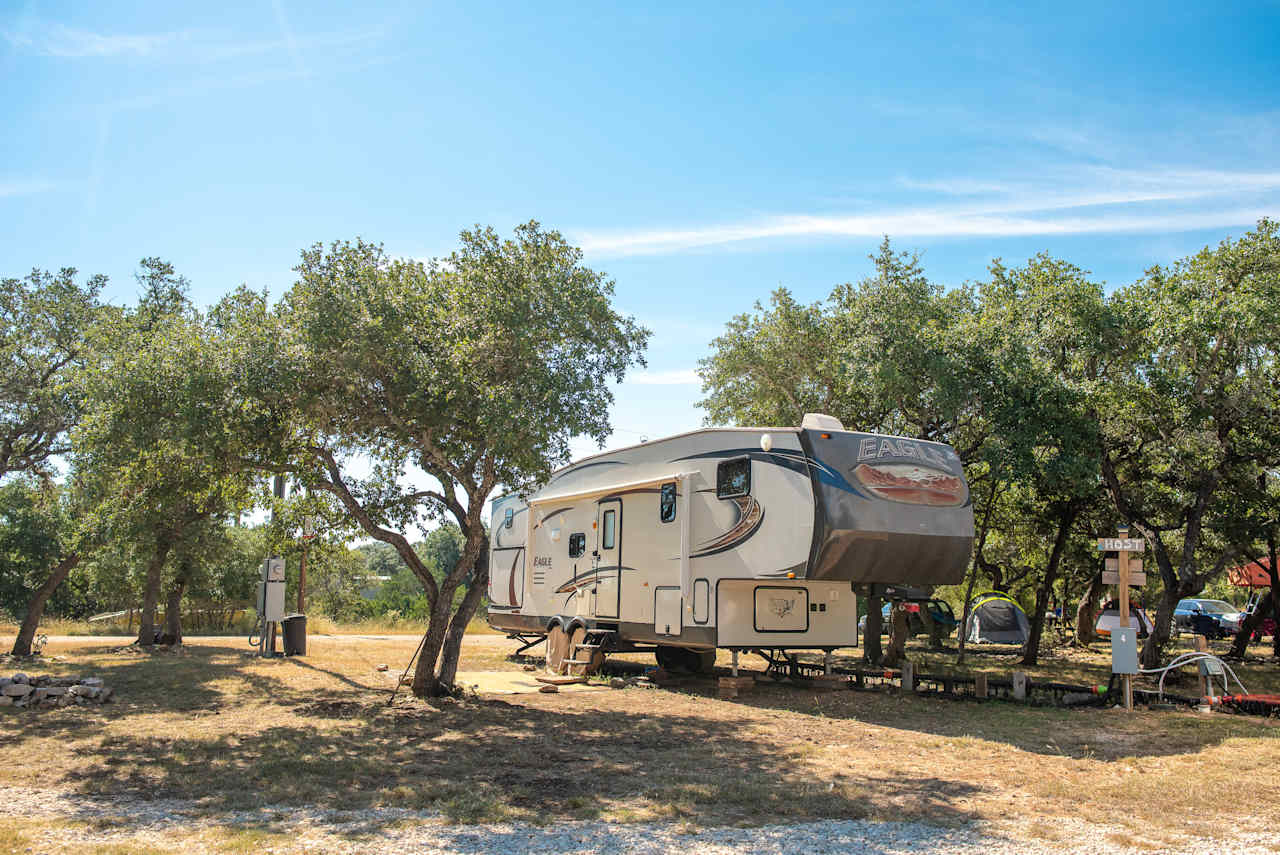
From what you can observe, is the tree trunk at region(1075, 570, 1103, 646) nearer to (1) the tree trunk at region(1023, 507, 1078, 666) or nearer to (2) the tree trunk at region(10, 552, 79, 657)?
(1) the tree trunk at region(1023, 507, 1078, 666)

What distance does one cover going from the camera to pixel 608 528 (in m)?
13.8

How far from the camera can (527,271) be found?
10.4 metres

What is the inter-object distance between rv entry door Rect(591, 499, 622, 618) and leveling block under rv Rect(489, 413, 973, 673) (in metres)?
0.03

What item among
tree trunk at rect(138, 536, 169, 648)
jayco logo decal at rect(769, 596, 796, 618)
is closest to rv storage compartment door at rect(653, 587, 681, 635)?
jayco logo decal at rect(769, 596, 796, 618)

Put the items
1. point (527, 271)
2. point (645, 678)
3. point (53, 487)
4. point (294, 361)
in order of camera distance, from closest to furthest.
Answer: point (294, 361) < point (527, 271) < point (645, 678) < point (53, 487)

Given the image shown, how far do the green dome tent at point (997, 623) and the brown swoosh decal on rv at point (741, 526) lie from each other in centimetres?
1510

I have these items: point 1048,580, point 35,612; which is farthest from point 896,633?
point 35,612

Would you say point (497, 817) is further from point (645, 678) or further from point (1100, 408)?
point (1100, 408)

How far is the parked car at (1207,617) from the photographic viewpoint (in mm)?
28828

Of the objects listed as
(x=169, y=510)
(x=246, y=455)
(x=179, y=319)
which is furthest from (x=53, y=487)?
(x=246, y=455)

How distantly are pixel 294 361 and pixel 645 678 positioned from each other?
7437 mm

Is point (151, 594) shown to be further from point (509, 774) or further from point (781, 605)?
point (509, 774)

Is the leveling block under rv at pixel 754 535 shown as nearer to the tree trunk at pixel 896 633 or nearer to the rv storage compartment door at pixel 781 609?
the rv storage compartment door at pixel 781 609

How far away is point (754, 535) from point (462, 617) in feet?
12.5
